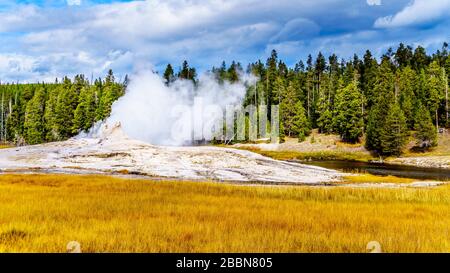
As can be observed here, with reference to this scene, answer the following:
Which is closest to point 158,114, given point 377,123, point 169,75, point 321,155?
point 321,155

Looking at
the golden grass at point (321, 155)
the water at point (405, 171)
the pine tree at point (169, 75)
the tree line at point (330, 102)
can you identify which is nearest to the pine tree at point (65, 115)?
the tree line at point (330, 102)

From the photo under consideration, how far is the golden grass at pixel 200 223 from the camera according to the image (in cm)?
1203

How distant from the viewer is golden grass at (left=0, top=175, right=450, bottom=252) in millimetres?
12031

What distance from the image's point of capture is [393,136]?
287 ft

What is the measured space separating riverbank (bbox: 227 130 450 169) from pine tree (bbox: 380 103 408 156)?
5.92ft

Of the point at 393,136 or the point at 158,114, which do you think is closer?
the point at 158,114

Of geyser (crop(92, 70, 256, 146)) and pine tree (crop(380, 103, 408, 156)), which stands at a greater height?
geyser (crop(92, 70, 256, 146))

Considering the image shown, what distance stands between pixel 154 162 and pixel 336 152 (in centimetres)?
5773

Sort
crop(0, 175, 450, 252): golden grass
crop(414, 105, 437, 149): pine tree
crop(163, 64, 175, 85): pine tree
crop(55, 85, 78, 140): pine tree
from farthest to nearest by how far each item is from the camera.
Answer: crop(163, 64, 175, 85): pine tree < crop(55, 85, 78, 140): pine tree < crop(414, 105, 437, 149): pine tree < crop(0, 175, 450, 252): golden grass

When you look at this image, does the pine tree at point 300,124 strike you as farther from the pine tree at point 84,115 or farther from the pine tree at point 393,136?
the pine tree at point 84,115

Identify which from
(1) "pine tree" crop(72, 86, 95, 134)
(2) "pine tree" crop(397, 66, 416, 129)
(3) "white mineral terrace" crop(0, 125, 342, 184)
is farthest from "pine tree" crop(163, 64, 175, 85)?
(3) "white mineral terrace" crop(0, 125, 342, 184)

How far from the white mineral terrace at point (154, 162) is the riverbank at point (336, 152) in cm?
3722

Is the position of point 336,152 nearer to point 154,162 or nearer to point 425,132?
point 425,132

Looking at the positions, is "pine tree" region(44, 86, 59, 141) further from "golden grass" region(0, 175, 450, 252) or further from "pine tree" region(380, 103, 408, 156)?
"golden grass" region(0, 175, 450, 252)
